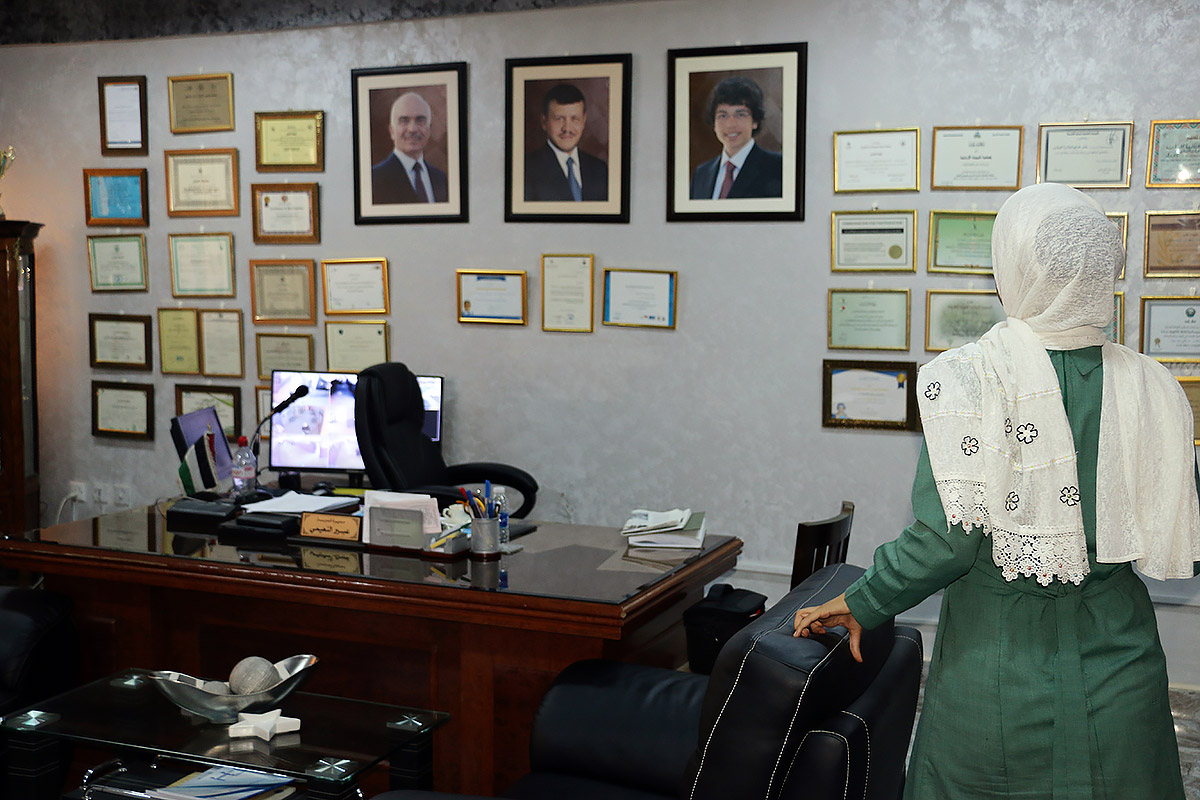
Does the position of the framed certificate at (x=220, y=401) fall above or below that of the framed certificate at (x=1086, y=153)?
below

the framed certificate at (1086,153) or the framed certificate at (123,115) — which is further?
the framed certificate at (123,115)

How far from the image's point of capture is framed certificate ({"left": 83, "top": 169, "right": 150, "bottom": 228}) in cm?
542

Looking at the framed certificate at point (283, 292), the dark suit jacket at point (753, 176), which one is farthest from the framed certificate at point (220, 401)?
the dark suit jacket at point (753, 176)

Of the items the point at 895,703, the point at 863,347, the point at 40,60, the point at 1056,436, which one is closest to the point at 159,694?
the point at 895,703

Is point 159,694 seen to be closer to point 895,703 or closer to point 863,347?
point 895,703

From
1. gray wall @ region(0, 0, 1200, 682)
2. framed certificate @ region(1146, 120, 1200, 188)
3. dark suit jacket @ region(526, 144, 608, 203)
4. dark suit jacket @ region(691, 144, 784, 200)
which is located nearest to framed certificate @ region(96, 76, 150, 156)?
gray wall @ region(0, 0, 1200, 682)

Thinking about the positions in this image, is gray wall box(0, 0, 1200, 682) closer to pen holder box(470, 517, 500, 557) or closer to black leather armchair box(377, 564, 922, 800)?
pen holder box(470, 517, 500, 557)

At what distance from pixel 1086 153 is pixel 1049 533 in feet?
9.81

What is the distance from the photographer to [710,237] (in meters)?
4.59

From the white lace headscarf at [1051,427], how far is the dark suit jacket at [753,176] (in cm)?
283

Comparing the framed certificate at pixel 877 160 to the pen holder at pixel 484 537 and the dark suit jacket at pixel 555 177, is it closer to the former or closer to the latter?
the dark suit jacket at pixel 555 177

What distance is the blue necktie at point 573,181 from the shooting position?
4754 millimetres

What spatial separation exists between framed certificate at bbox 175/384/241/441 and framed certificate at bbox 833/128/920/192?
10.2 ft

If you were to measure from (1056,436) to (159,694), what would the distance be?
2040 mm
